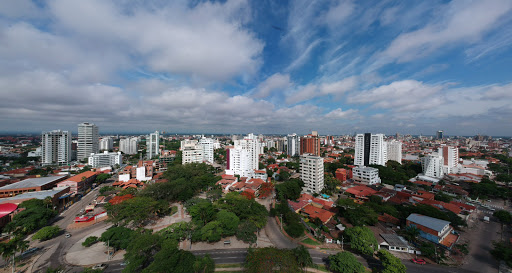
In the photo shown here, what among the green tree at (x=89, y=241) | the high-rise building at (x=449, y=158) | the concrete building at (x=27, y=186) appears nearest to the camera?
the green tree at (x=89, y=241)

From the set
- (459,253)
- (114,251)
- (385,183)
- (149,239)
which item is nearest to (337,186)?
(385,183)

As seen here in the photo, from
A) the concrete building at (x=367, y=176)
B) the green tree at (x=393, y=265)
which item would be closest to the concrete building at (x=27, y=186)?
the green tree at (x=393, y=265)

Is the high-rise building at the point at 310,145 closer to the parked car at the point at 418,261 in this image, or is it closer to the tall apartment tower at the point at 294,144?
the tall apartment tower at the point at 294,144

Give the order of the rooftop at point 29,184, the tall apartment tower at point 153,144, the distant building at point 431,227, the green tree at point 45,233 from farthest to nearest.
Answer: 1. the tall apartment tower at point 153,144
2. the rooftop at point 29,184
3. the distant building at point 431,227
4. the green tree at point 45,233

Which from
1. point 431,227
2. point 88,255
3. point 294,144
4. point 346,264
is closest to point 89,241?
point 88,255

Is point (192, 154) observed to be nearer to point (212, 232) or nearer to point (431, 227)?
point (212, 232)

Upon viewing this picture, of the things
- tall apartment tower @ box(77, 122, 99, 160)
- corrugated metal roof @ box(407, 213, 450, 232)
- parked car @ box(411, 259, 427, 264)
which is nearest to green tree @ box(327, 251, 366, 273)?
parked car @ box(411, 259, 427, 264)

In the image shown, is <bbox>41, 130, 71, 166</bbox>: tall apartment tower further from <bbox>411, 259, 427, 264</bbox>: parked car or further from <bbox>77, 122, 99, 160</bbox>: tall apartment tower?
<bbox>411, 259, 427, 264</bbox>: parked car
